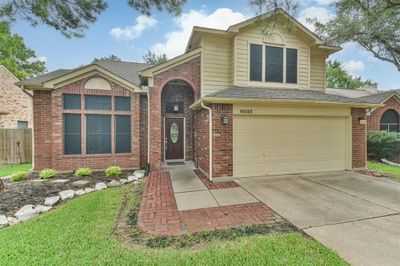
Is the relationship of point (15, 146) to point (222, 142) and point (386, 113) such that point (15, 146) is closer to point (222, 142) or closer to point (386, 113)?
point (222, 142)

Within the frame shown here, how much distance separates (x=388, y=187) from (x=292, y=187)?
2.79 m

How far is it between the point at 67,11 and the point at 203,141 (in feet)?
19.0

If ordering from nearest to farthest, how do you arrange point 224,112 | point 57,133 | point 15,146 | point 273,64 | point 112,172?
1. point 224,112
2. point 112,172
3. point 57,133
4. point 273,64
5. point 15,146

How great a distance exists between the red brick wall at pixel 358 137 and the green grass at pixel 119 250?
6.86 meters

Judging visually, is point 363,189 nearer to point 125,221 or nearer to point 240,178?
point 240,178

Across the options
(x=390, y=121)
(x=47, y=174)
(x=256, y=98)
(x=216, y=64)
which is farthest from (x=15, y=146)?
(x=390, y=121)

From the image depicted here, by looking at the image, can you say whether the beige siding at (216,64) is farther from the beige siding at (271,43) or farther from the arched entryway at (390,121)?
the arched entryway at (390,121)

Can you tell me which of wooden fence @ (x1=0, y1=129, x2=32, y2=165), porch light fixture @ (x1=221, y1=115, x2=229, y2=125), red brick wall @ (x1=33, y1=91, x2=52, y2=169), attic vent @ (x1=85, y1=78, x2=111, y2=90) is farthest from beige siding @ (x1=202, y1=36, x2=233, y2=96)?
wooden fence @ (x1=0, y1=129, x2=32, y2=165)

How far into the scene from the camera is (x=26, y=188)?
21.0 feet

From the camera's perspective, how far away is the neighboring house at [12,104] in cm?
1485

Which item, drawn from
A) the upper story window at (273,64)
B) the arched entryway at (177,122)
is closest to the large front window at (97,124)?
the arched entryway at (177,122)

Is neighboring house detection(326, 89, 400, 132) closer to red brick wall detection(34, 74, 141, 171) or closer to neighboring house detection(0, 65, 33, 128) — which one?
red brick wall detection(34, 74, 141, 171)

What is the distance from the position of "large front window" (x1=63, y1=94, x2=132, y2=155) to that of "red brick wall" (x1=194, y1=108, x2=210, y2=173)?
302cm

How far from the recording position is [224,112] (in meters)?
6.99
